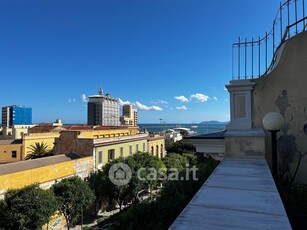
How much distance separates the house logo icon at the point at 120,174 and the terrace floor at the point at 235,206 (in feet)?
61.9

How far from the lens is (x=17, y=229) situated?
43.6ft

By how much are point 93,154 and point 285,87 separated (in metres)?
21.8

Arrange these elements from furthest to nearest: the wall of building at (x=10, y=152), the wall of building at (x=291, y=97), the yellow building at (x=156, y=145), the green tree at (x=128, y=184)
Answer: the yellow building at (x=156, y=145) < the wall of building at (x=10, y=152) < the green tree at (x=128, y=184) < the wall of building at (x=291, y=97)

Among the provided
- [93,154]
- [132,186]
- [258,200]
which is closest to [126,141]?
[93,154]

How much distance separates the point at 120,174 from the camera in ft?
70.5

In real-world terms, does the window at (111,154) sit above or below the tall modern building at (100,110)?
below

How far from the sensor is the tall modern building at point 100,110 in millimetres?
90750

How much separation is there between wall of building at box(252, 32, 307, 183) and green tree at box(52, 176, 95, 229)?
595 inches

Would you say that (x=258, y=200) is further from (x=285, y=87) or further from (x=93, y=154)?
(x=93, y=154)

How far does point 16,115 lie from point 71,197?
91870mm

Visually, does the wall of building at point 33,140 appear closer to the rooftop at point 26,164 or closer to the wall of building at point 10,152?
the wall of building at point 10,152

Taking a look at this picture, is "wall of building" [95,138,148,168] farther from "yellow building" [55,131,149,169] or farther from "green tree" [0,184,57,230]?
"green tree" [0,184,57,230]

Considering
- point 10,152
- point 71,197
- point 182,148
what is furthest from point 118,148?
point 182,148
